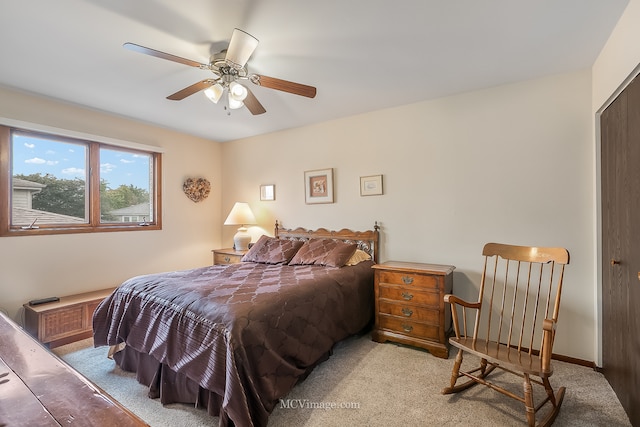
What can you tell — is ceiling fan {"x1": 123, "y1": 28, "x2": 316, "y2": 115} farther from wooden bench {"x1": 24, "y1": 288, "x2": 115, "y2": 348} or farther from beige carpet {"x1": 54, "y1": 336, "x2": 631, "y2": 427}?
wooden bench {"x1": 24, "y1": 288, "x2": 115, "y2": 348}

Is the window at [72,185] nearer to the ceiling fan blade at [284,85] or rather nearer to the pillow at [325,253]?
the pillow at [325,253]

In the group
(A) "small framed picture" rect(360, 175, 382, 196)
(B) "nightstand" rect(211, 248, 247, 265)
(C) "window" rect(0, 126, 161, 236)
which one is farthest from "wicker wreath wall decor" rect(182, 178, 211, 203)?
(A) "small framed picture" rect(360, 175, 382, 196)

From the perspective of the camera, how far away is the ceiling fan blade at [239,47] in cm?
164

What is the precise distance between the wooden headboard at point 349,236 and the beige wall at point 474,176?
9 cm

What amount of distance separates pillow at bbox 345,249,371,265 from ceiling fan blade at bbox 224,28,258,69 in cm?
204

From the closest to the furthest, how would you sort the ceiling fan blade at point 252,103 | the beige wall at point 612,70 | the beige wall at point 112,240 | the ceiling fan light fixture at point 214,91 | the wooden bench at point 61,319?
the beige wall at point 612,70, the ceiling fan light fixture at point 214,91, the ceiling fan blade at point 252,103, the wooden bench at point 61,319, the beige wall at point 112,240

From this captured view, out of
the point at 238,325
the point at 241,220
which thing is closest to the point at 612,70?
the point at 238,325

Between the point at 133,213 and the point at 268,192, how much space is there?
172 cm

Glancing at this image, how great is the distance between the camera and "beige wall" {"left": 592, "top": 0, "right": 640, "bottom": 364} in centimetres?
157

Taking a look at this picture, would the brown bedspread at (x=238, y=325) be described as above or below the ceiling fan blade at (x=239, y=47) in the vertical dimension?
below

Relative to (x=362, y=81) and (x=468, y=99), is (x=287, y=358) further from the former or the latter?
(x=468, y=99)

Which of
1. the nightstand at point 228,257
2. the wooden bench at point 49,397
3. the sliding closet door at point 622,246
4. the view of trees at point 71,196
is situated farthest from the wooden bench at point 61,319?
the sliding closet door at point 622,246

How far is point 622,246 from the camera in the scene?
1815 millimetres

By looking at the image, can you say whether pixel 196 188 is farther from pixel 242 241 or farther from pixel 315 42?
pixel 315 42
